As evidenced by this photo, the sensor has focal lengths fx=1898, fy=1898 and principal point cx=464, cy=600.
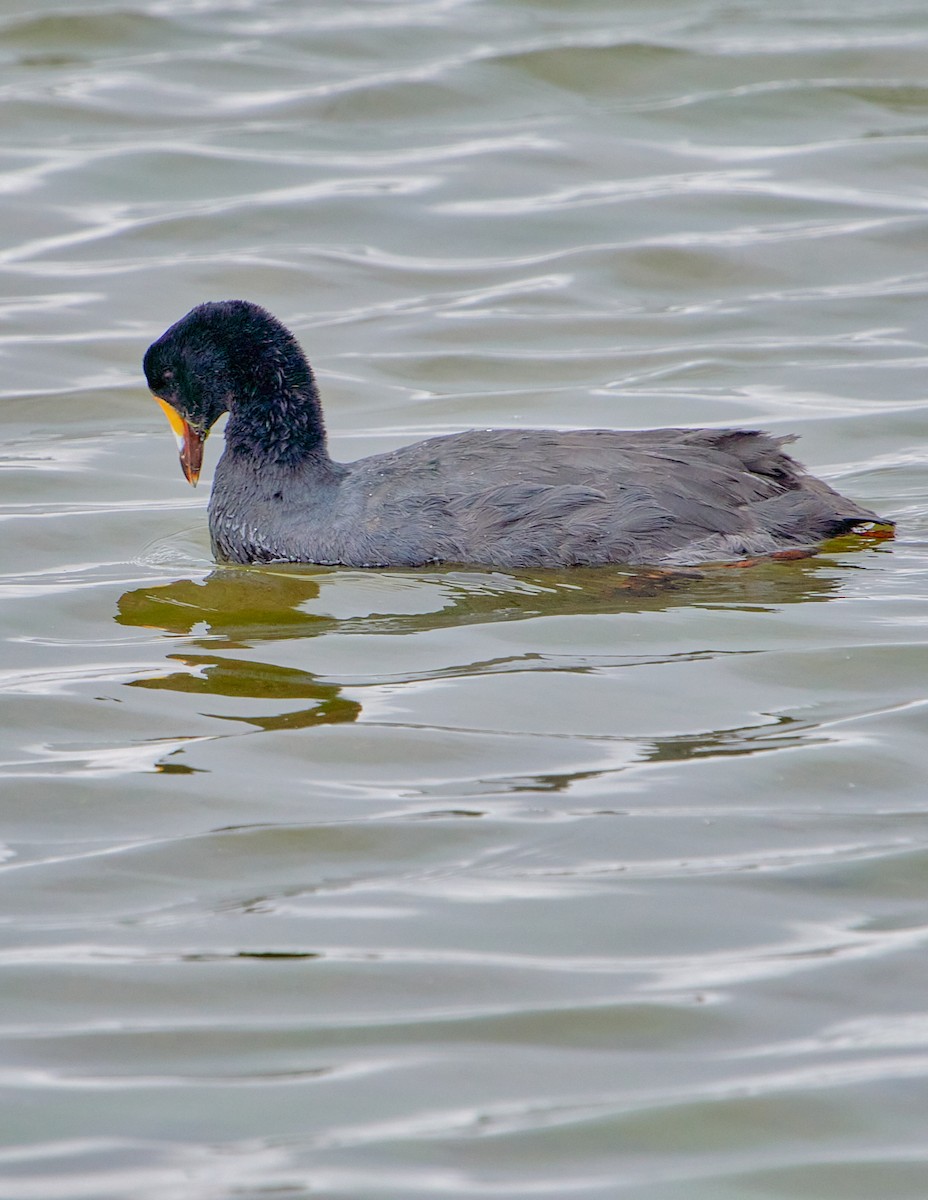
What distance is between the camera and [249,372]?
820 centimetres

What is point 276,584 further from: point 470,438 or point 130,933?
point 130,933

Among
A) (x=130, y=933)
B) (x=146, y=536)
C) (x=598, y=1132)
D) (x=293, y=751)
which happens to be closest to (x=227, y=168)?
(x=146, y=536)

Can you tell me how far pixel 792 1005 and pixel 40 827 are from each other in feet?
7.38

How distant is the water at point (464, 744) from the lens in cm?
395

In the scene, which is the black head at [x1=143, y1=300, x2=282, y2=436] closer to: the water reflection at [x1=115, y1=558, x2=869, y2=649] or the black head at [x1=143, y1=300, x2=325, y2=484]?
the black head at [x1=143, y1=300, x2=325, y2=484]

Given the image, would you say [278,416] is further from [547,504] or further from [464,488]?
[547,504]

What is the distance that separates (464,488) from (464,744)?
1932 mm

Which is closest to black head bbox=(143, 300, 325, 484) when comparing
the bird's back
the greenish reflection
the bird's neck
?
the bird's neck

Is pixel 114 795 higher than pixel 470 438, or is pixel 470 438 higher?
pixel 470 438

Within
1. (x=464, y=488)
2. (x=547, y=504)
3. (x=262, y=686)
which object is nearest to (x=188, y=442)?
(x=464, y=488)

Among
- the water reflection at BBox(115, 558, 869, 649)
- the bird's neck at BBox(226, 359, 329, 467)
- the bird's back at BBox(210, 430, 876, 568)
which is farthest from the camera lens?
the bird's neck at BBox(226, 359, 329, 467)

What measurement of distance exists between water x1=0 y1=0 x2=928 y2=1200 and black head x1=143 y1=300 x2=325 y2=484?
0.63 metres

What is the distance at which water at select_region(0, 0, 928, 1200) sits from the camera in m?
3.95

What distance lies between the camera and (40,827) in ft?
17.7
